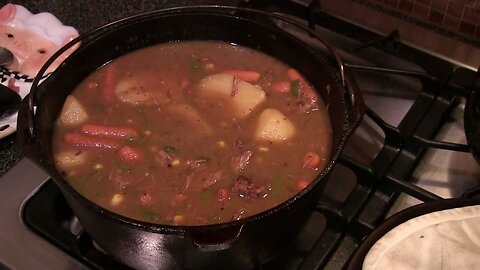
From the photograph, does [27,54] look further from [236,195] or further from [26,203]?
[236,195]

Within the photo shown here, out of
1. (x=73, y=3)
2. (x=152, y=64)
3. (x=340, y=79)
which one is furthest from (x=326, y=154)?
(x=73, y=3)

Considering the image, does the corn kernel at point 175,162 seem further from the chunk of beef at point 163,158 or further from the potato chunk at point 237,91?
the potato chunk at point 237,91

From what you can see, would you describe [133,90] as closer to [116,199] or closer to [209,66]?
[209,66]

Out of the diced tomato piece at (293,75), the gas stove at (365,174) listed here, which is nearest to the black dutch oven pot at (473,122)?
the gas stove at (365,174)

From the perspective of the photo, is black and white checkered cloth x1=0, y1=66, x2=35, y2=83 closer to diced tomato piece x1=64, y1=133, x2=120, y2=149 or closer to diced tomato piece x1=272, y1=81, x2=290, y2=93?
diced tomato piece x1=64, y1=133, x2=120, y2=149

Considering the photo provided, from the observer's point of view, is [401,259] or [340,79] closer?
[401,259]
